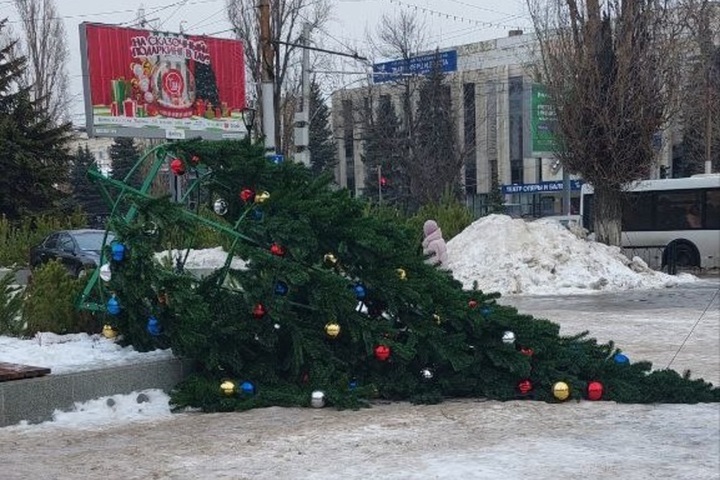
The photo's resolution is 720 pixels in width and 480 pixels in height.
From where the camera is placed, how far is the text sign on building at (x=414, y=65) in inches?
1524

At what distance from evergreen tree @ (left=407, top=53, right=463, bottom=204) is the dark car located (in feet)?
78.0

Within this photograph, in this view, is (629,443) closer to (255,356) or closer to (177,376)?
(255,356)

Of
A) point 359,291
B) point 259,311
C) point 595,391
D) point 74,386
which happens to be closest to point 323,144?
point 359,291

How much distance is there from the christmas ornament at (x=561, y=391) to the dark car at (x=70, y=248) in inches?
578

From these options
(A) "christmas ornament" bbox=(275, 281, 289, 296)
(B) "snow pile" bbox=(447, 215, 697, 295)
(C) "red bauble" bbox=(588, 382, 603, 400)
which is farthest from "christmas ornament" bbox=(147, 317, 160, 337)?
(B) "snow pile" bbox=(447, 215, 697, 295)

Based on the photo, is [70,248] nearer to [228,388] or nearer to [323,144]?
[228,388]

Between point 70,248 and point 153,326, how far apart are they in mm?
14801

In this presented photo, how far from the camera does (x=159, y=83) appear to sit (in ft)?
89.4

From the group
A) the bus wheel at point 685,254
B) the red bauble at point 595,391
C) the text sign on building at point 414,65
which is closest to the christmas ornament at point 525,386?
the red bauble at point 595,391

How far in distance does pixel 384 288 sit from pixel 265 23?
1294 cm

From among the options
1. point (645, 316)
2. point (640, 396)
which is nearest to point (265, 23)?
point (645, 316)

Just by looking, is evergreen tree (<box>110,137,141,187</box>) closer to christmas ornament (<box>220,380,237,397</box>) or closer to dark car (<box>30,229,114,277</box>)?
dark car (<box>30,229,114,277</box>)

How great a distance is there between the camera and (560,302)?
1622 centimetres

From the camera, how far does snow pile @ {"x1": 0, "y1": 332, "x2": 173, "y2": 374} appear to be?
7.01 m
